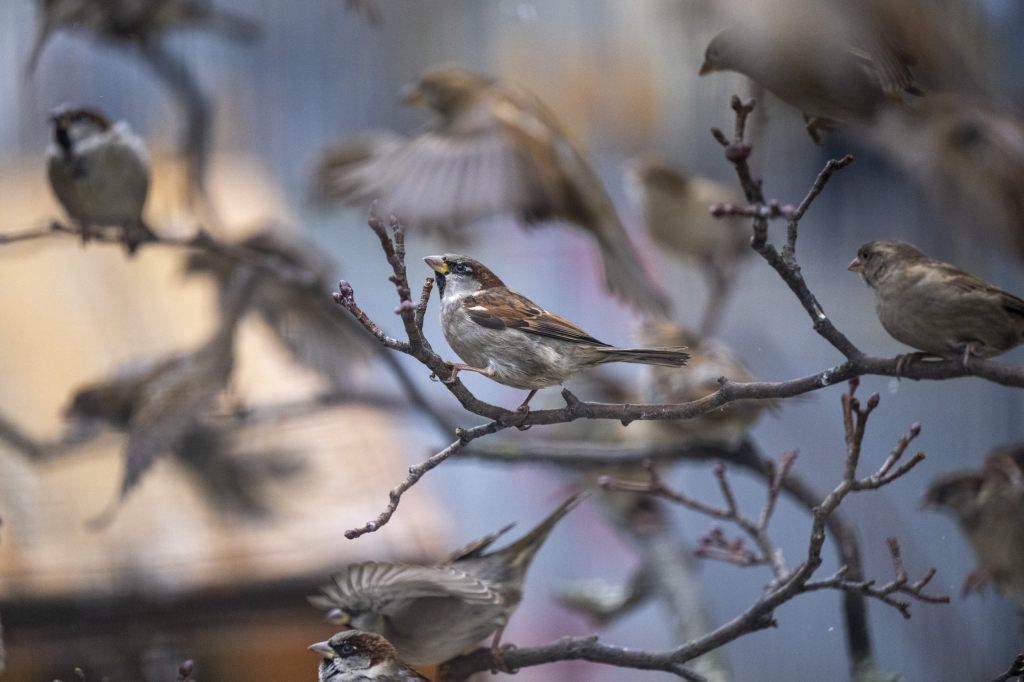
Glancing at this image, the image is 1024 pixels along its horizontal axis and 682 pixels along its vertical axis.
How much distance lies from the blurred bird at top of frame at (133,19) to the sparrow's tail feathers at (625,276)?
560 millimetres

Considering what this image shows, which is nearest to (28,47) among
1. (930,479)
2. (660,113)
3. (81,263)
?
(81,263)

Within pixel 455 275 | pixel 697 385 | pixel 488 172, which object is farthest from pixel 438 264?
pixel 697 385

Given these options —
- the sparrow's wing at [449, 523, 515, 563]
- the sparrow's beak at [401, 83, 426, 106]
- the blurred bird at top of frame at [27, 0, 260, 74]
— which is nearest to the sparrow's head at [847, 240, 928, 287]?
the sparrow's wing at [449, 523, 515, 563]

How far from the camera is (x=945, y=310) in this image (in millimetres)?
650

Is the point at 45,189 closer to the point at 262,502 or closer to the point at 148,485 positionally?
the point at 148,485

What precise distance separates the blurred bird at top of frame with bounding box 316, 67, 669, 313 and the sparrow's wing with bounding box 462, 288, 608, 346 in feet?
1.01

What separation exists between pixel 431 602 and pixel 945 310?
42 centimetres

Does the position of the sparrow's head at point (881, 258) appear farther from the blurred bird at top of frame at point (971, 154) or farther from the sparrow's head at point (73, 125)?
the sparrow's head at point (73, 125)

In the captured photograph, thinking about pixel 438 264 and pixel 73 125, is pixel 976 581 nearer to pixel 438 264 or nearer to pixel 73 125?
pixel 438 264

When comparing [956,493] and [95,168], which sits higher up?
[95,168]

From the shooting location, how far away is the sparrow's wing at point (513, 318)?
2.09 ft

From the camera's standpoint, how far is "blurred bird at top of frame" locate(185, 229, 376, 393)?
132cm

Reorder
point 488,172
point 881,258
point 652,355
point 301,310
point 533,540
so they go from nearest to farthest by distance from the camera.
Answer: point 652,355 → point 881,258 → point 533,540 → point 488,172 → point 301,310

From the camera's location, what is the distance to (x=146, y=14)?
Result: 1165 millimetres
